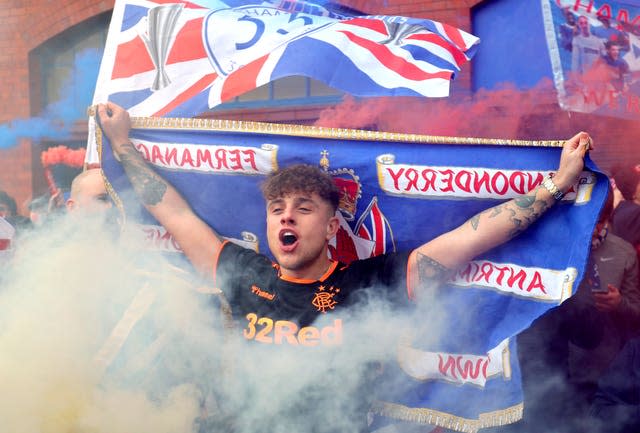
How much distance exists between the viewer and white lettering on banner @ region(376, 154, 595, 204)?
3021mm

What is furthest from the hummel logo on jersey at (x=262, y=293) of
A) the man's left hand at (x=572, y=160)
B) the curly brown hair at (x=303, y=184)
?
the man's left hand at (x=572, y=160)

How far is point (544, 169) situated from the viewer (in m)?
3.02

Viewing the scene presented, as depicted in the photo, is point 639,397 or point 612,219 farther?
point 612,219

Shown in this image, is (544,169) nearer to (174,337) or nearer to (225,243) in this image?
(225,243)

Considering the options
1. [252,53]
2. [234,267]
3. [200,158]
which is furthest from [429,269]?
[252,53]

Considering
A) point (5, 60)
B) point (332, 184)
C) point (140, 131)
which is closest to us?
point (332, 184)

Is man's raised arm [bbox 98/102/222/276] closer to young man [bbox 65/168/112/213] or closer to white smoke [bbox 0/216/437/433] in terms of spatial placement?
white smoke [bbox 0/216/437/433]

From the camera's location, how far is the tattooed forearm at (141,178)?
336cm

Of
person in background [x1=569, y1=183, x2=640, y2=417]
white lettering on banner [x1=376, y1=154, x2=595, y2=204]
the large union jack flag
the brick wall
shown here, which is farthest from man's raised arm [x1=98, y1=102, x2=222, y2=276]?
the brick wall

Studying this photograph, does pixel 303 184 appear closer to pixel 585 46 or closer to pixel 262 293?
pixel 262 293

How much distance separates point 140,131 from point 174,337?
1003mm

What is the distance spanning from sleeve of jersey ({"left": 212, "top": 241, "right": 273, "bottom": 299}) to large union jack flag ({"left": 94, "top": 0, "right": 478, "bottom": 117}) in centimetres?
91

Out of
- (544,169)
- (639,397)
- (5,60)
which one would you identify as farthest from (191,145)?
(5,60)

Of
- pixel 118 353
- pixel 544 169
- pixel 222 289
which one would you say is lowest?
pixel 118 353
